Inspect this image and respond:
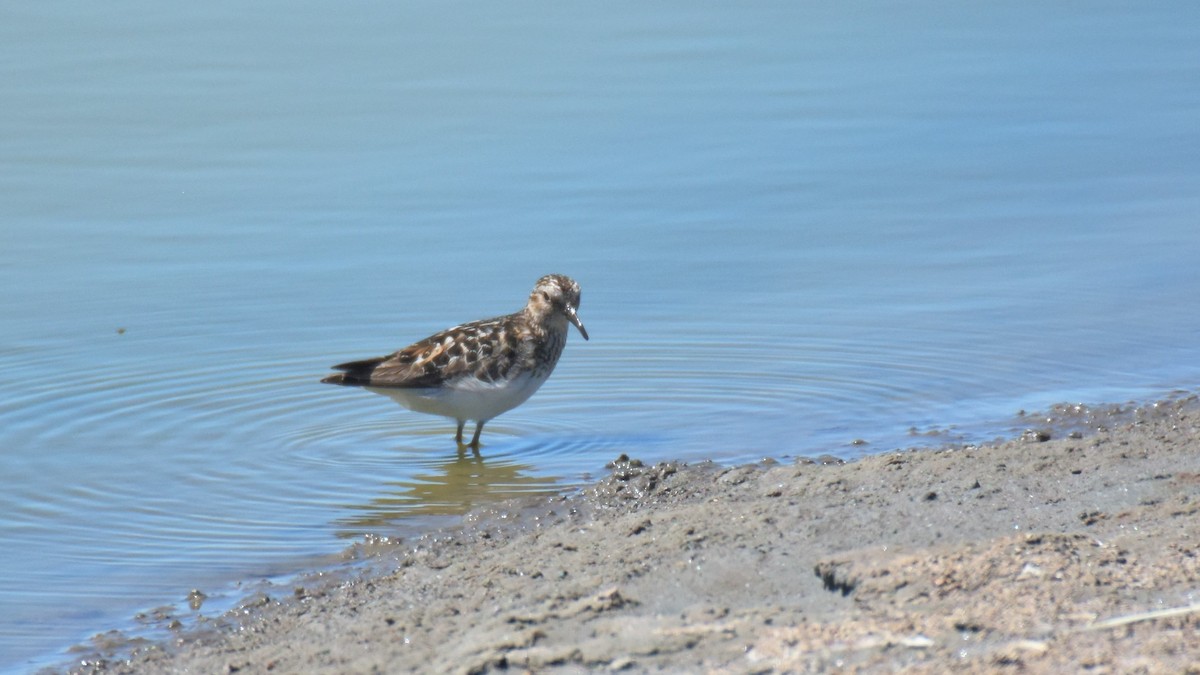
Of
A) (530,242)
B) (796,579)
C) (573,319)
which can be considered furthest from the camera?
(530,242)

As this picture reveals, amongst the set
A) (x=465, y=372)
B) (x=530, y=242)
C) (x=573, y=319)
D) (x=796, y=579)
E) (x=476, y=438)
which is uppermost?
(x=530, y=242)

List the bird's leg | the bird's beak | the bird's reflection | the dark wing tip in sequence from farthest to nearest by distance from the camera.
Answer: the bird's beak, the bird's leg, the dark wing tip, the bird's reflection

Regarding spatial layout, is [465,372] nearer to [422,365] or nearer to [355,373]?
[422,365]

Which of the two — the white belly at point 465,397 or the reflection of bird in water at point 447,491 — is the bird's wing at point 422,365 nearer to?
the white belly at point 465,397

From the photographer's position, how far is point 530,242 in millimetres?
12844

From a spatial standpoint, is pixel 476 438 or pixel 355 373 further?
pixel 476 438

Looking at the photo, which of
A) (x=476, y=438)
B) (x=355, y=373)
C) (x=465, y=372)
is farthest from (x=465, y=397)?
(x=355, y=373)

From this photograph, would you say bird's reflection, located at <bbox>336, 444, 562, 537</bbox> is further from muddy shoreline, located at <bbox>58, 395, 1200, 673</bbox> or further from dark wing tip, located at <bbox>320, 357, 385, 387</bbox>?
dark wing tip, located at <bbox>320, 357, 385, 387</bbox>

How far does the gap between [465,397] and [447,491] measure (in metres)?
0.92

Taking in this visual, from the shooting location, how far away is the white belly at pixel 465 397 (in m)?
9.57

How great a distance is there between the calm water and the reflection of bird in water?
0.03 meters

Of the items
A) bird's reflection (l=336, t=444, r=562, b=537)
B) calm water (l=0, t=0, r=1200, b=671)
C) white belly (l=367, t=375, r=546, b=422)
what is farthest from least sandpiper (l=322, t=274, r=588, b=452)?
bird's reflection (l=336, t=444, r=562, b=537)

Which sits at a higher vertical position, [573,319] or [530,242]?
[530,242]

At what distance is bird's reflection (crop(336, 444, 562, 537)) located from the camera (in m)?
8.30
